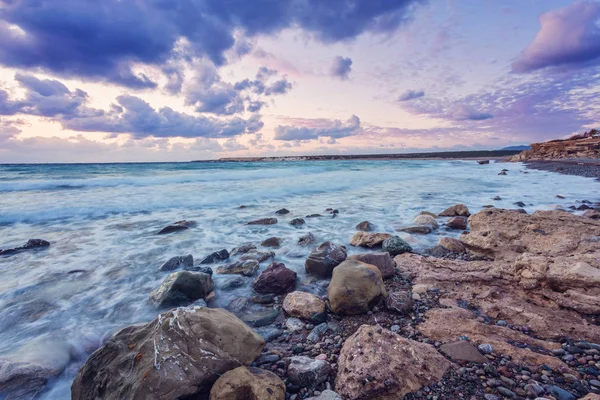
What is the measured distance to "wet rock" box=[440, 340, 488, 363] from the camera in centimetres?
220

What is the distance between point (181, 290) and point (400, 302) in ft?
8.84

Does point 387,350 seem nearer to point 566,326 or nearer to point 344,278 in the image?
point 344,278

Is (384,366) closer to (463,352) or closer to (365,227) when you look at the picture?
(463,352)

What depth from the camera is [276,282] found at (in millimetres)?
3848

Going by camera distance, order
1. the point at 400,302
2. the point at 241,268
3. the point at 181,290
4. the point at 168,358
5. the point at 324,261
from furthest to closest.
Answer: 1. the point at 241,268
2. the point at 324,261
3. the point at 181,290
4. the point at 400,302
5. the point at 168,358

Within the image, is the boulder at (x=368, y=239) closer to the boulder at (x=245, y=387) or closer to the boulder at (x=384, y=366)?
the boulder at (x=384, y=366)

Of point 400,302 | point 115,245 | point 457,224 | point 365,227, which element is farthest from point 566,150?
point 115,245

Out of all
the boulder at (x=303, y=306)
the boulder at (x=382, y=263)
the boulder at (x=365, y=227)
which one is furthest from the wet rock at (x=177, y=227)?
the boulder at (x=382, y=263)

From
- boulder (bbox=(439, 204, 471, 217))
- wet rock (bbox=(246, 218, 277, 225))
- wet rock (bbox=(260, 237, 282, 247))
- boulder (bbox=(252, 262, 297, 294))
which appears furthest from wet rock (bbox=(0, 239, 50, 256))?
boulder (bbox=(439, 204, 471, 217))

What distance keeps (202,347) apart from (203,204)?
10.4 meters

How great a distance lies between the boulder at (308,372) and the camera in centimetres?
212

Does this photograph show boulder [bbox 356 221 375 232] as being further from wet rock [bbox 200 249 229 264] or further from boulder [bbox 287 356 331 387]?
boulder [bbox 287 356 331 387]

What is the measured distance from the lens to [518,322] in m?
2.73

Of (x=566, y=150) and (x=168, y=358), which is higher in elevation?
(x=566, y=150)
